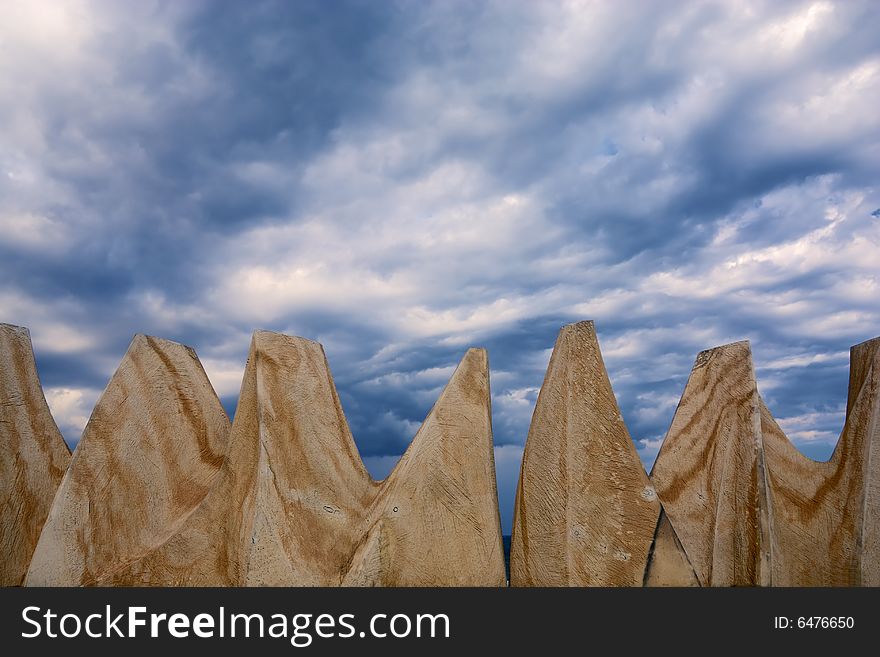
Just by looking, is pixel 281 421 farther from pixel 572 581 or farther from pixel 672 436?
pixel 672 436

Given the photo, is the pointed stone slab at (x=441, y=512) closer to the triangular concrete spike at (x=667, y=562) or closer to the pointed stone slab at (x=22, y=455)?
the triangular concrete spike at (x=667, y=562)

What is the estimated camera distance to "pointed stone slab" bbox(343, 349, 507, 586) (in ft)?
14.2

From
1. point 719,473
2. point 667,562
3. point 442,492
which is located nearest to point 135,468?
point 442,492

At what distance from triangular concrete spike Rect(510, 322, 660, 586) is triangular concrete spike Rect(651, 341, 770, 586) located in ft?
1.91

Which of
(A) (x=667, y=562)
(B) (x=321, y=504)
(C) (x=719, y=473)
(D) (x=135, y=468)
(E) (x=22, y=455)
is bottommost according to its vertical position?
(A) (x=667, y=562)

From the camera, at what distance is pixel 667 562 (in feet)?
14.1

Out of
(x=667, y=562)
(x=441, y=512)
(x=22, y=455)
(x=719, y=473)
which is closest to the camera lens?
(x=667, y=562)

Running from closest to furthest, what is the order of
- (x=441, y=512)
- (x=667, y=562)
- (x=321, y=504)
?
(x=667, y=562) < (x=441, y=512) < (x=321, y=504)

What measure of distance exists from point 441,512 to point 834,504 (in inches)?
107

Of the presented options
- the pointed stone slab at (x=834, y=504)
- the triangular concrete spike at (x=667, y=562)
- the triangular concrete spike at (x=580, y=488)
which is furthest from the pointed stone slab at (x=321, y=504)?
the pointed stone slab at (x=834, y=504)

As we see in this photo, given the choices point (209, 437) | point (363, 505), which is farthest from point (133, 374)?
point (363, 505)

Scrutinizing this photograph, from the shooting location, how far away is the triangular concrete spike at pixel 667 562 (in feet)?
14.1

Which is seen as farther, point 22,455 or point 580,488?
point 22,455

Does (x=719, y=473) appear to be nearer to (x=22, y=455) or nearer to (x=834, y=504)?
(x=834, y=504)
